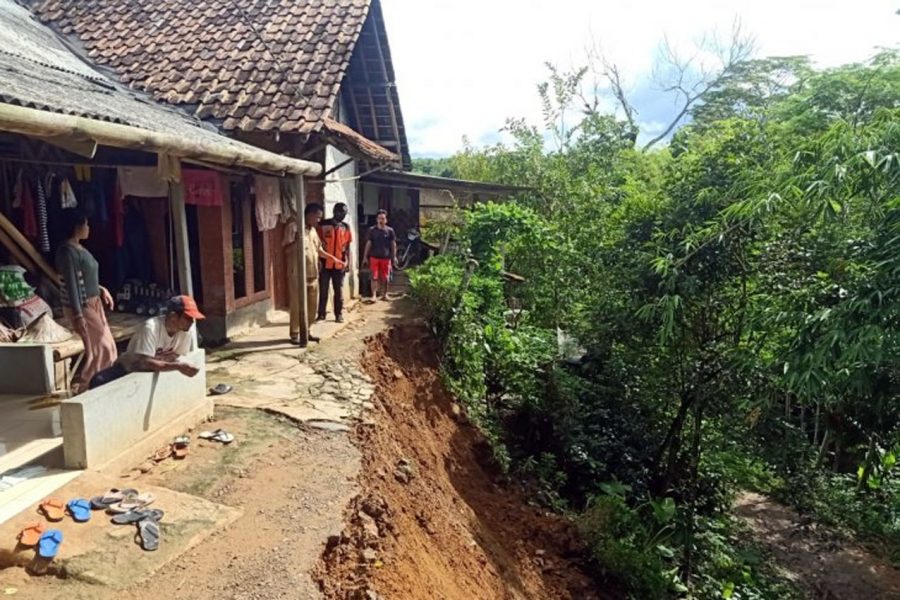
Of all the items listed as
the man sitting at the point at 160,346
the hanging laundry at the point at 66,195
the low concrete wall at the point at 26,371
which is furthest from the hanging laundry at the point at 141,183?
the man sitting at the point at 160,346

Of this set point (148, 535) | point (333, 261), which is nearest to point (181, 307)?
point (148, 535)

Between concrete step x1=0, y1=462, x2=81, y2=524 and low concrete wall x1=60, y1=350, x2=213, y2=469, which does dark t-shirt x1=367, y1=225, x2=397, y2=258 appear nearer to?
low concrete wall x1=60, y1=350, x2=213, y2=469

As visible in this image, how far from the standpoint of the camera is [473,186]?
53.4ft

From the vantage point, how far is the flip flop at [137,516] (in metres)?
3.76

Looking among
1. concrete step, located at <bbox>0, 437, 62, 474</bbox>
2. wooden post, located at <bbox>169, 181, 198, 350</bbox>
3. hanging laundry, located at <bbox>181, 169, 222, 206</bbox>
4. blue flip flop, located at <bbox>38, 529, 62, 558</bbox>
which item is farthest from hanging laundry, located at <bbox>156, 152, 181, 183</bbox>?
blue flip flop, located at <bbox>38, 529, 62, 558</bbox>

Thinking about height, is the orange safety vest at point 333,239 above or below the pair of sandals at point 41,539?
above

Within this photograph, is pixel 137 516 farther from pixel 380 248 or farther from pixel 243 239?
pixel 380 248

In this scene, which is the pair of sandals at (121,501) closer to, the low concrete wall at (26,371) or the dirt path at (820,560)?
the low concrete wall at (26,371)

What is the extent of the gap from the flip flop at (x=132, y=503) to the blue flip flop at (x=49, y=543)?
13.7 inches

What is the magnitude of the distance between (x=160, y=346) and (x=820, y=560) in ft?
32.5

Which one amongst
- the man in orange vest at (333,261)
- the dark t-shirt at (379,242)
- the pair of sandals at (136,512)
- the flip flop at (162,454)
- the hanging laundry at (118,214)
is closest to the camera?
the pair of sandals at (136,512)

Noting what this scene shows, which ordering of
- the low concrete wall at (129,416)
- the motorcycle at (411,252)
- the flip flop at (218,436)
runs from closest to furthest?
the low concrete wall at (129,416) → the flip flop at (218,436) → the motorcycle at (411,252)

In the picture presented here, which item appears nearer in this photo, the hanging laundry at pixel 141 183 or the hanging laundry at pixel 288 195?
the hanging laundry at pixel 141 183

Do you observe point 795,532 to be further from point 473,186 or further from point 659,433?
point 473,186
